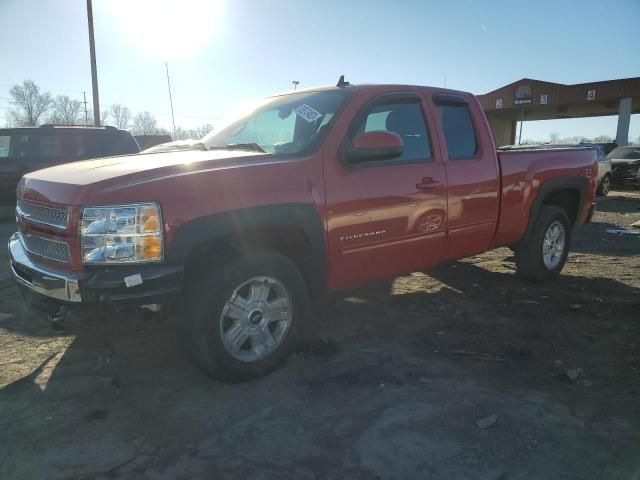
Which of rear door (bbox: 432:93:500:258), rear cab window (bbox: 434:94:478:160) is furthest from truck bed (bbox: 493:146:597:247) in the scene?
rear cab window (bbox: 434:94:478:160)

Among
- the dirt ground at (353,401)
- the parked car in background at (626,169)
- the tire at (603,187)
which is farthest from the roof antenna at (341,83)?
the parked car in background at (626,169)

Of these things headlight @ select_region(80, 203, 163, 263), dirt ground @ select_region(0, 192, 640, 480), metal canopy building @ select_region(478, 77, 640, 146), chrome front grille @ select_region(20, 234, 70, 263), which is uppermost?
metal canopy building @ select_region(478, 77, 640, 146)


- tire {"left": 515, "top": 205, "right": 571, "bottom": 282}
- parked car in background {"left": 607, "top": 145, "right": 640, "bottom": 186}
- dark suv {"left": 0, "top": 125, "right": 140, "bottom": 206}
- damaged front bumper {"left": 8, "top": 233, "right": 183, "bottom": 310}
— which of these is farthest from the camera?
parked car in background {"left": 607, "top": 145, "right": 640, "bottom": 186}

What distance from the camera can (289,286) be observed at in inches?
134

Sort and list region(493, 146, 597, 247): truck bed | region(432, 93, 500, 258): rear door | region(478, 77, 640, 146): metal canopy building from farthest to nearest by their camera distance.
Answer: region(478, 77, 640, 146): metal canopy building → region(493, 146, 597, 247): truck bed → region(432, 93, 500, 258): rear door

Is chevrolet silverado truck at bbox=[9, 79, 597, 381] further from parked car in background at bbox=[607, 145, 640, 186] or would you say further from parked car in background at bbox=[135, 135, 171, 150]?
parked car in background at bbox=[607, 145, 640, 186]

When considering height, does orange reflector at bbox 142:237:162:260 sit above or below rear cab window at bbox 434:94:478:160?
below

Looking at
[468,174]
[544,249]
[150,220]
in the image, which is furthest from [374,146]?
[544,249]

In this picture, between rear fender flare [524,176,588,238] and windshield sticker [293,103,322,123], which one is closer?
windshield sticker [293,103,322,123]

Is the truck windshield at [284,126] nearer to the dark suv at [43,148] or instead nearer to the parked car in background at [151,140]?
the dark suv at [43,148]

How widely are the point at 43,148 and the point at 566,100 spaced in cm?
3440

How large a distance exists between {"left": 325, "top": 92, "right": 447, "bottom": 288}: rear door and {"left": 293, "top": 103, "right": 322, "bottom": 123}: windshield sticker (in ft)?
0.98

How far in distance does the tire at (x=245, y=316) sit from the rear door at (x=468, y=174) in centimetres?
168

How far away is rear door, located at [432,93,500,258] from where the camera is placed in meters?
4.35
